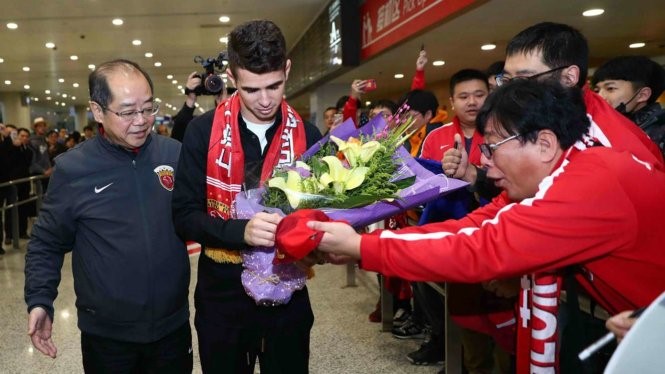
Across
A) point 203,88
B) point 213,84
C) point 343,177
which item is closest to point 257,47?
point 343,177

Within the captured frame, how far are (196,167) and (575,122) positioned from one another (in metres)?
1.03

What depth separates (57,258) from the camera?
1718 mm

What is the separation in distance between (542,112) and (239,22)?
360 inches

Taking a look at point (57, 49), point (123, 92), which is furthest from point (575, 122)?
point (57, 49)

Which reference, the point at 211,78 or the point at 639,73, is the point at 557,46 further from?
the point at 211,78

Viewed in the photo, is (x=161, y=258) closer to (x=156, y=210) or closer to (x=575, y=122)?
(x=156, y=210)

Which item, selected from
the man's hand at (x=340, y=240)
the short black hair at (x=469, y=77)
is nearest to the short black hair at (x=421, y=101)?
the short black hair at (x=469, y=77)

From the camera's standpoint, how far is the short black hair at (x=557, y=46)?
1.72m

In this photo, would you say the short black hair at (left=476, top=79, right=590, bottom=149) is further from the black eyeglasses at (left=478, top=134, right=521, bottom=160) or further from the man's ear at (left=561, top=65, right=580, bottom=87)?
the man's ear at (left=561, top=65, right=580, bottom=87)

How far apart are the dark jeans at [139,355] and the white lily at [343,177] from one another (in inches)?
32.3

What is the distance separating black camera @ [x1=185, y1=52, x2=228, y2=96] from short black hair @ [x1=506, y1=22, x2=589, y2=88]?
1437 millimetres

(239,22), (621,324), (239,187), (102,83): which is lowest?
(621,324)

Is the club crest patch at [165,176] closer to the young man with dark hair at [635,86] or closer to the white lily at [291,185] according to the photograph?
the white lily at [291,185]

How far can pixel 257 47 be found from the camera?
1477mm
